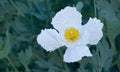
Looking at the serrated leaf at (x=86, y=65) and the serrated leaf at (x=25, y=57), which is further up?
the serrated leaf at (x=25, y=57)

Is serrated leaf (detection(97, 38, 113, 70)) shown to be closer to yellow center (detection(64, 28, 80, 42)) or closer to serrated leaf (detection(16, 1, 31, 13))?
yellow center (detection(64, 28, 80, 42))

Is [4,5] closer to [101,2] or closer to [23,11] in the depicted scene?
[23,11]

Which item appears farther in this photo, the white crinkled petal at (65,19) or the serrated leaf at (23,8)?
the serrated leaf at (23,8)

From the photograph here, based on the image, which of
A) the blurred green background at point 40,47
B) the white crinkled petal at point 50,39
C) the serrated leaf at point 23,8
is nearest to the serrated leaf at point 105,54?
the blurred green background at point 40,47

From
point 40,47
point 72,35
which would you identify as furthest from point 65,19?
point 40,47

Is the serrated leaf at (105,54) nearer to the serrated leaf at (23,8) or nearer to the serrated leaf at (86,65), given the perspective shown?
the serrated leaf at (86,65)

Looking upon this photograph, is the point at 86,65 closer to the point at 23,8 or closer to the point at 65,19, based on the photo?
the point at 65,19

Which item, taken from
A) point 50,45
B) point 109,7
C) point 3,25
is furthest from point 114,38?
point 3,25
